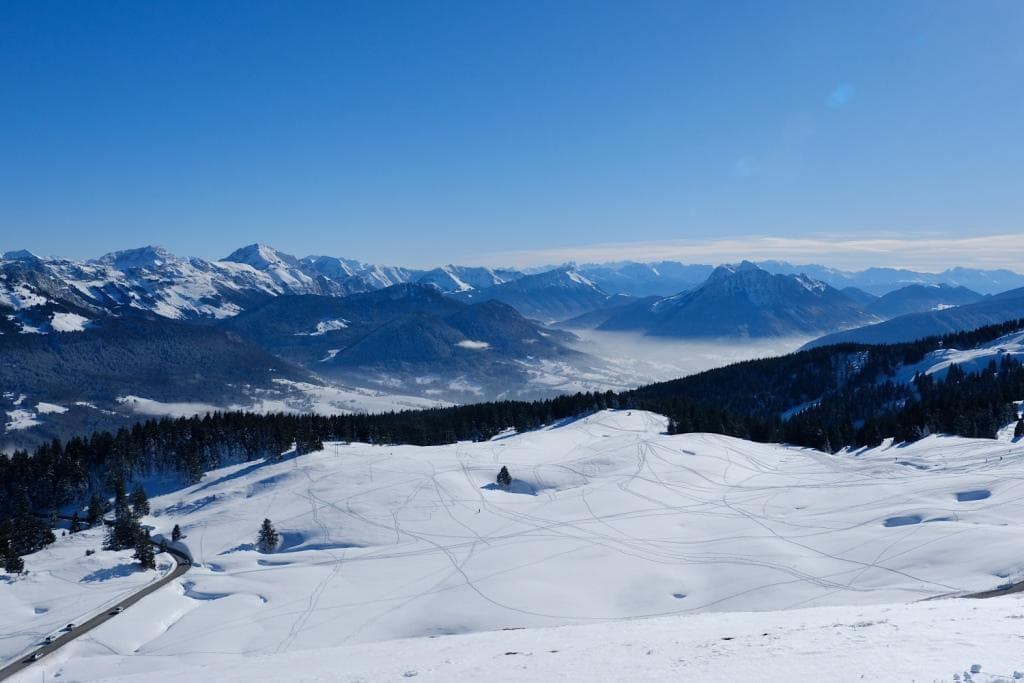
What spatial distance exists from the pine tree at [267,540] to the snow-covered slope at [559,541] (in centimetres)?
218

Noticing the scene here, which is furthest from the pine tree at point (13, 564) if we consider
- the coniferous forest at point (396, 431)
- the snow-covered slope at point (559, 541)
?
the coniferous forest at point (396, 431)

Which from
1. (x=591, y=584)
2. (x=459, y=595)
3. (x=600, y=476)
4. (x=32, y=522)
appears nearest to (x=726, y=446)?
(x=600, y=476)

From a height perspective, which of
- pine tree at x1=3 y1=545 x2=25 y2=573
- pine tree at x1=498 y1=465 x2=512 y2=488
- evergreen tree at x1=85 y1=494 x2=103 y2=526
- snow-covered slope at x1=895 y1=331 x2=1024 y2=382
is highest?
snow-covered slope at x1=895 y1=331 x2=1024 y2=382

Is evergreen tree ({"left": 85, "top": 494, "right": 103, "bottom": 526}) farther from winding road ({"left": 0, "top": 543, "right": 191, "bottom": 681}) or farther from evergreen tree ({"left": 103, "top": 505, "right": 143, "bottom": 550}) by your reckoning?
winding road ({"left": 0, "top": 543, "right": 191, "bottom": 681})

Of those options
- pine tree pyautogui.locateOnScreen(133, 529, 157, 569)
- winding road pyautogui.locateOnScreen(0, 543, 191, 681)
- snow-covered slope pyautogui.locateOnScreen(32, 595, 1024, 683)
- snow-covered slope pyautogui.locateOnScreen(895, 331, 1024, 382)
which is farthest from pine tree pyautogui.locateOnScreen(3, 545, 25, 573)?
snow-covered slope pyautogui.locateOnScreen(895, 331, 1024, 382)

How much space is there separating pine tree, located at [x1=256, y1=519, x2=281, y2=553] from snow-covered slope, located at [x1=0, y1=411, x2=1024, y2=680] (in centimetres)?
218

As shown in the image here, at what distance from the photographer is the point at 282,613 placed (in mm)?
54125

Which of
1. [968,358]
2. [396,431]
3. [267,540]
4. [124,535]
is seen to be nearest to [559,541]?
[267,540]

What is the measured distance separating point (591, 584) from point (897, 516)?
1378 inches

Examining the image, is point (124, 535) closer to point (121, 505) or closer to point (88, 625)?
point (121, 505)

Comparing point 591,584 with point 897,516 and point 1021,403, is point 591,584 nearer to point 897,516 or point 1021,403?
point 897,516

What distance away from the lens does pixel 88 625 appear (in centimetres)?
5431

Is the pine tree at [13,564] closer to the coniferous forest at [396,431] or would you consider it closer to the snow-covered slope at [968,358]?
the coniferous forest at [396,431]

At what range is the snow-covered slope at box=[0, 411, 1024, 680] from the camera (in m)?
47.9
